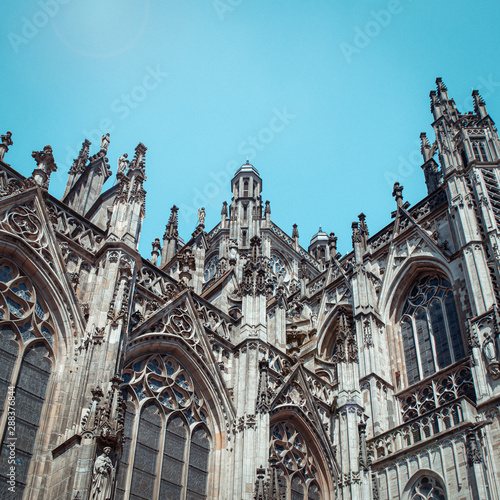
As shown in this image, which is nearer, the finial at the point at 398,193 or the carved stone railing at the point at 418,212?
the carved stone railing at the point at 418,212

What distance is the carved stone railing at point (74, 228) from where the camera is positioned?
15.1 m

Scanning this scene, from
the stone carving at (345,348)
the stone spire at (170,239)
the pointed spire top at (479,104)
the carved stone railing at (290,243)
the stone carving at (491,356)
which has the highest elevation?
the carved stone railing at (290,243)

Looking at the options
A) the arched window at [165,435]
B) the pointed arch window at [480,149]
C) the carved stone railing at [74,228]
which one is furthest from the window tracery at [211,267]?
the arched window at [165,435]

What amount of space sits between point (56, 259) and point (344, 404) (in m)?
9.27

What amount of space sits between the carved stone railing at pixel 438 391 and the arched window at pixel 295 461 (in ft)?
13.0

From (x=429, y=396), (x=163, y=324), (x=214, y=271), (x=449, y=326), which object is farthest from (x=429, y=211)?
(x=214, y=271)

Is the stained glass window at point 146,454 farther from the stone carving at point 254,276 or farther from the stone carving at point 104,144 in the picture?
the stone carving at point 104,144

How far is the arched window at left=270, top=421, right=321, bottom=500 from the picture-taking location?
1659 centimetres

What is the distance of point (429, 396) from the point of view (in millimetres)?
20250

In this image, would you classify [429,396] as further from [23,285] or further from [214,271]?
[214,271]

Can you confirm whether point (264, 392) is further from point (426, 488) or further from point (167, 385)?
point (426, 488)

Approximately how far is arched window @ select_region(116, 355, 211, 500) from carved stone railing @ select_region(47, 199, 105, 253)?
322 centimetres

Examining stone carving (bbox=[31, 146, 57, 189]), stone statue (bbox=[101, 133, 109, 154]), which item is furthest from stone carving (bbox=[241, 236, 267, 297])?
stone statue (bbox=[101, 133, 109, 154])

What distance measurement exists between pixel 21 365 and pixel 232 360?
631 centimetres
